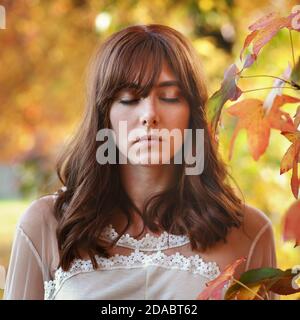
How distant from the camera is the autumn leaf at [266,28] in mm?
539

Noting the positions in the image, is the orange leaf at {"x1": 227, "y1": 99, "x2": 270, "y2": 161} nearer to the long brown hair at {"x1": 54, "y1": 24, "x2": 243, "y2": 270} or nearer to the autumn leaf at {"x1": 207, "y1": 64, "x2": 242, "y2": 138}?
the autumn leaf at {"x1": 207, "y1": 64, "x2": 242, "y2": 138}

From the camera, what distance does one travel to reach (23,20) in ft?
7.45

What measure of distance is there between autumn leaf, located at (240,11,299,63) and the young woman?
261 millimetres

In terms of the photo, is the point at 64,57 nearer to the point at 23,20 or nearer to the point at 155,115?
the point at 23,20

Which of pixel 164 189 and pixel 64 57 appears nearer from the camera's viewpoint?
pixel 164 189

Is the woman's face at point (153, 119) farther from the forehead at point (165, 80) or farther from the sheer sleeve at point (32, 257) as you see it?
the sheer sleeve at point (32, 257)

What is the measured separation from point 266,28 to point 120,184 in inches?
14.5

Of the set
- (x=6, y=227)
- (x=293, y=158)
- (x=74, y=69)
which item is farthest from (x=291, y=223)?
(x=74, y=69)

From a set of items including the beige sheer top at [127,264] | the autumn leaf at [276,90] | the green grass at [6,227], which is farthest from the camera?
the green grass at [6,227]

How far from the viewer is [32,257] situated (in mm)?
833

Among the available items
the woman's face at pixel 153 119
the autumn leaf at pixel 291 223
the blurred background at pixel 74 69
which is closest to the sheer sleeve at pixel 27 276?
the woman's face at pixel 153 119

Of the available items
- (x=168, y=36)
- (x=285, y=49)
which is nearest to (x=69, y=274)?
(x=168, y=36)

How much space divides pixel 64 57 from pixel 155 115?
4.96ft
